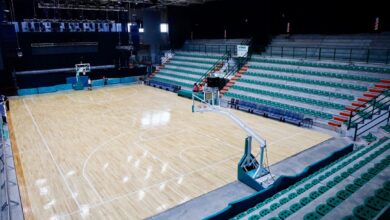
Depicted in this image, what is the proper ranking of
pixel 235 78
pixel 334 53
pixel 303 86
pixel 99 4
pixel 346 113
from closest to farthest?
pixel 346 113
pixel 303 86
pixel 334 53
pixel 235 78
pixel 99 4

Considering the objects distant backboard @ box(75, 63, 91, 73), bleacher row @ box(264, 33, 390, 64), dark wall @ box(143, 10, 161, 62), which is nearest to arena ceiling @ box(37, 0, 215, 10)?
dark wall @ box(143, 10, 161, 62)

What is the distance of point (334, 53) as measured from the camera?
1641 centimetres

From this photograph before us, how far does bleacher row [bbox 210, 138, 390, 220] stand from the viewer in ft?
14.3

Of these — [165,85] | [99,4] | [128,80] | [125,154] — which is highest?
[99,4]

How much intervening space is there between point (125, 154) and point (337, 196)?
24.3 ft

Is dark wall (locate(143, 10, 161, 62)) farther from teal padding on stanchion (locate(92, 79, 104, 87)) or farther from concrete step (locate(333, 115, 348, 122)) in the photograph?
concrete step (locate(333, 115, 348, 122))

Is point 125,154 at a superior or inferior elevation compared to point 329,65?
inferior

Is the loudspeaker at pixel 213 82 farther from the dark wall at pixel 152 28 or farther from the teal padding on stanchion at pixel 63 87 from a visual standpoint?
the dark wall at pixel 152 28

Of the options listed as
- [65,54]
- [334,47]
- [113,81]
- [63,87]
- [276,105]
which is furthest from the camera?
[113,81]

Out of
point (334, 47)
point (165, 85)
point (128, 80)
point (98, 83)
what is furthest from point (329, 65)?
point (98, 83)

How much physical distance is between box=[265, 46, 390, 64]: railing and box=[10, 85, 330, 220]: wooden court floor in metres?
6.92

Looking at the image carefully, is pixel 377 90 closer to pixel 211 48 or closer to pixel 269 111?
pixel 269 111

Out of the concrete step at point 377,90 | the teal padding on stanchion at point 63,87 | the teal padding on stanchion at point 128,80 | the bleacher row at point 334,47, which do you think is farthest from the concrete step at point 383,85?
the teal padding on stanchion at point 63,87

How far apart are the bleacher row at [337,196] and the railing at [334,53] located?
11180 millimetres
